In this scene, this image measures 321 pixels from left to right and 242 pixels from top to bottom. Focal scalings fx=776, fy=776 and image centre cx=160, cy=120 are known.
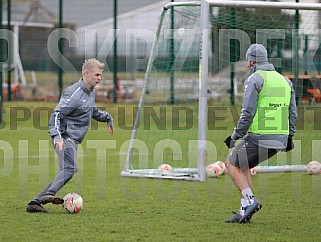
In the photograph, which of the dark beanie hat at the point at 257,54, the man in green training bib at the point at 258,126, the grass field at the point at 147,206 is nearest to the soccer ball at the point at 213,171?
the grass field at the point at 147,206

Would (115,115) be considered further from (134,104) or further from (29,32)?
(29,32)

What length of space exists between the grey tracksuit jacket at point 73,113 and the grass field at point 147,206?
0.97m

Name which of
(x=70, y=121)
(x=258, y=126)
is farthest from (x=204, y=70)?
(x=258, y=126)

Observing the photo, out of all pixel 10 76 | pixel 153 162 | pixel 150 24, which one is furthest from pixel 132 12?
pixel 153 162

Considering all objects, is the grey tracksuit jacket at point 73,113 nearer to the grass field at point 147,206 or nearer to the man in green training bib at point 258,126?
the grass field at point 147,206

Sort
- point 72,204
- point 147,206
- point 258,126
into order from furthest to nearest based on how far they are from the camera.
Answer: point 147,206 → point 72,204 → point 258,126

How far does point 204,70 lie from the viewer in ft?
38.3

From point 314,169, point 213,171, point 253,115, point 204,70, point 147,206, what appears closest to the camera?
point 253,115

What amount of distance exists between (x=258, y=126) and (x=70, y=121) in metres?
2.24

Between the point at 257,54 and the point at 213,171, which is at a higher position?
the point at 257,54

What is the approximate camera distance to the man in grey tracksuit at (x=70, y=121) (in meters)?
8.95

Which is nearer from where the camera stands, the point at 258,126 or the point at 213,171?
the point at 258,126

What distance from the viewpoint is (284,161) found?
14539mm

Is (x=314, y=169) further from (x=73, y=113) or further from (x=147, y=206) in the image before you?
(x=73, y=113)
